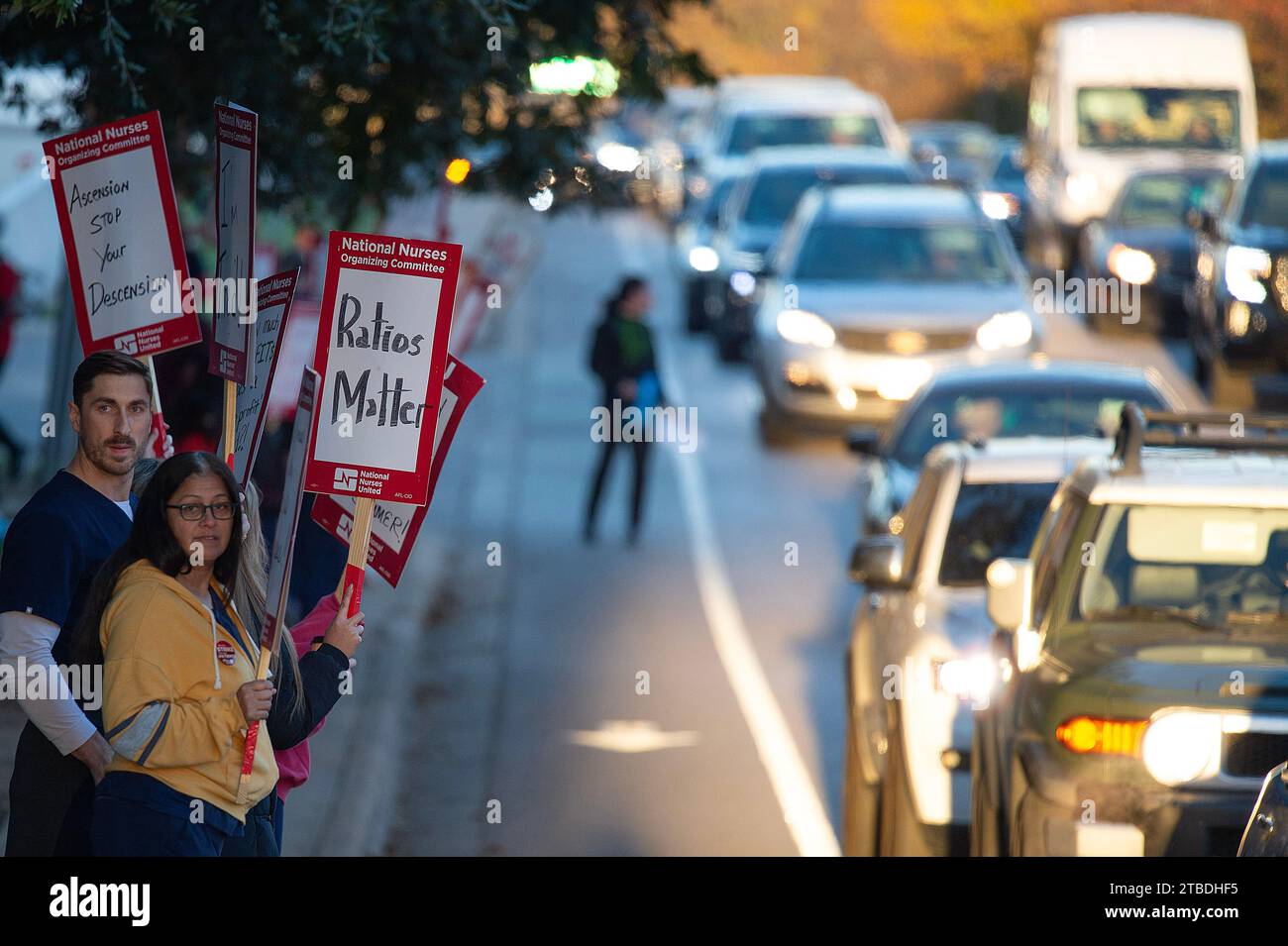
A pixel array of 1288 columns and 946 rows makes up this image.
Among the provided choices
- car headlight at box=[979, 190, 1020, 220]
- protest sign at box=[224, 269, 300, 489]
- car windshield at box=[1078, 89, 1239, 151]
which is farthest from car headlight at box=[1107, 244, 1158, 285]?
protest sign at box=[224, 269, 300, 489]

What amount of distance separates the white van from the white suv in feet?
62.8

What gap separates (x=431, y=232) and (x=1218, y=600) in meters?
9.83

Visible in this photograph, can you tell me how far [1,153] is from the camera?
29547 millimetres

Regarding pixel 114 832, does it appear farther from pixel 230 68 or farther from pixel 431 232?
pixel 431 232

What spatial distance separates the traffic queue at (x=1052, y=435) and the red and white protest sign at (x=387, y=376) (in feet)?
6.84

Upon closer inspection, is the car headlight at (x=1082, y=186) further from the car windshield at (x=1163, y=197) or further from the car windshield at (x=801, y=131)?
the car windshield at (x=1163, y=197)

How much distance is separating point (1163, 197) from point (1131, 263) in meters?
1.29

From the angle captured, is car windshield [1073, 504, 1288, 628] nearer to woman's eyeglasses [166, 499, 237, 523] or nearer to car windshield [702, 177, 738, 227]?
woman's eyeglasses [166, 499, 237, 523]

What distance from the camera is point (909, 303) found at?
1873cm

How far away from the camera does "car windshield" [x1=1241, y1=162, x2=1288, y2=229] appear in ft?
63.6

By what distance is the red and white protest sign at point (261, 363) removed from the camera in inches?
229

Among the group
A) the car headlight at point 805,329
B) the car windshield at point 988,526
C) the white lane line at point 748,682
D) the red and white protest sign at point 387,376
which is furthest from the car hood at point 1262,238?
the red and white protest sign at point 387,376

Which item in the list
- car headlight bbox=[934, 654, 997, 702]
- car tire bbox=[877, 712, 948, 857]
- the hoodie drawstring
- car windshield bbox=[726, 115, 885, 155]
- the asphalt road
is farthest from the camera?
car windshield bbox=[726, 115, 885, 155]

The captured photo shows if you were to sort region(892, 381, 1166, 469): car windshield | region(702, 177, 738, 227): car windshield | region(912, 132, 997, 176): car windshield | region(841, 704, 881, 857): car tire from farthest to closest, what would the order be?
region(912, 132, 997, 176): car windshield < region(702, 177, 738, 227): car windshield < region(892, 381, 1166, 469): car windshield < region(841, 704, 881, 857): car tire
